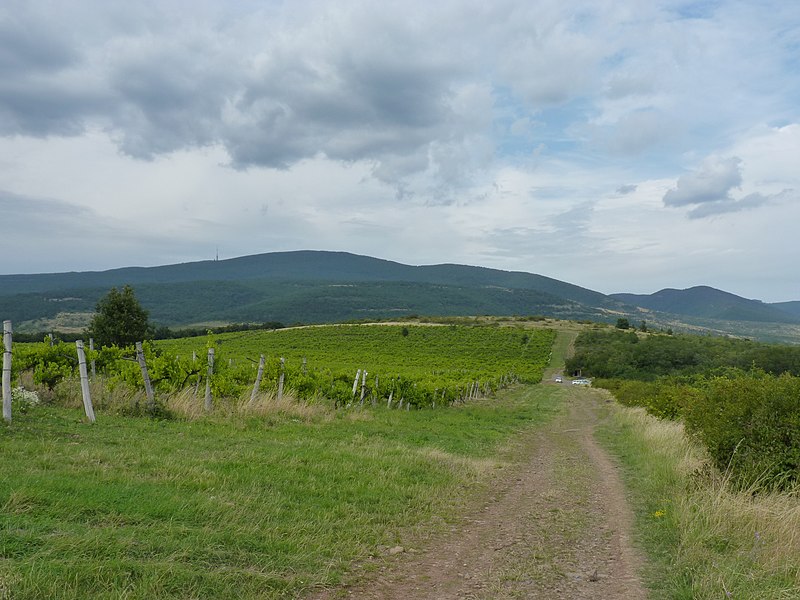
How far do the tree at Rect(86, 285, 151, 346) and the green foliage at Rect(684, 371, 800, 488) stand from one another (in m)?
35.8

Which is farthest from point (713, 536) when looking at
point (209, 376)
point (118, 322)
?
point (118, 322)

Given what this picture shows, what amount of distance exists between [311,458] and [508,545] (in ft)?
14.2

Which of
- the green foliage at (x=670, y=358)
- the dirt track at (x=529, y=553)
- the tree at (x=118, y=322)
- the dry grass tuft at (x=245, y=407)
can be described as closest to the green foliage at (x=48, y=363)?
the dry grass tuft at (x=245, y=407)

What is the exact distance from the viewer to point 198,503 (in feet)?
21.2

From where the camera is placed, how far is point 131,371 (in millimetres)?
15023

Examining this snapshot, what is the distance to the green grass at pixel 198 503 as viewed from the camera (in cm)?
456

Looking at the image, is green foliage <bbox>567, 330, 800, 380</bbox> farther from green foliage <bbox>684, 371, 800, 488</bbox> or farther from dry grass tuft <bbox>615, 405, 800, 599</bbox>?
dry grass tuft <bbox>615, 405, 800, 599</bbox>

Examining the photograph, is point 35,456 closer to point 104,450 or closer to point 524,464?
point 104,450

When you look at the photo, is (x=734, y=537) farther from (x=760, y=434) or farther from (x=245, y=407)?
(x=245, y=407)

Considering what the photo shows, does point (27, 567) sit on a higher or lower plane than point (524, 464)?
higher

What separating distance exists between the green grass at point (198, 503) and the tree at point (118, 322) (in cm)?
2619

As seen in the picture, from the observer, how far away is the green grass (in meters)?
4.56

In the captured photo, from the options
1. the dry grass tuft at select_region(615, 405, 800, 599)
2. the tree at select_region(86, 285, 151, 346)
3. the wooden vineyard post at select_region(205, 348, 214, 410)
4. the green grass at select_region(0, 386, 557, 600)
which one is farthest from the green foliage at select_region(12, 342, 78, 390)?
the tree at select_region(86, 285, 151, 346)

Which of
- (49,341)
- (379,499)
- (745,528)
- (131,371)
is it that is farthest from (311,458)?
(49,341)
